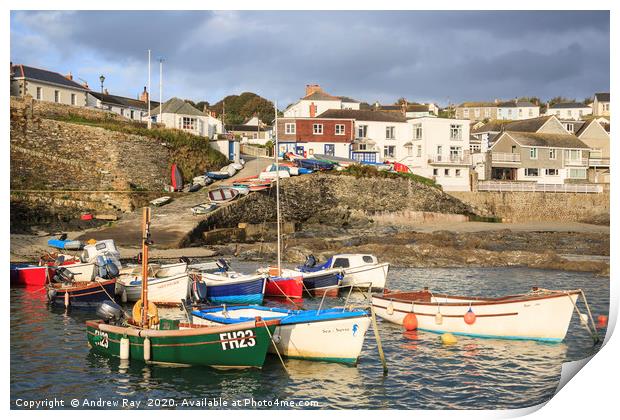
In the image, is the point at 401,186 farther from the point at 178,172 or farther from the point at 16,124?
the point at 16,124

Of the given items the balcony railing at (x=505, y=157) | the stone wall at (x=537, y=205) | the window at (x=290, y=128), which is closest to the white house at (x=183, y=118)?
the window at (x=290, y=128)

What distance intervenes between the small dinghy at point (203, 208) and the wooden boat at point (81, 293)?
15.2 metres

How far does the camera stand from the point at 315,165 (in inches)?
1843

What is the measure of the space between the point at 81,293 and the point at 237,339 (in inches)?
348

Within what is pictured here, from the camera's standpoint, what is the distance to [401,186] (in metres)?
47.5

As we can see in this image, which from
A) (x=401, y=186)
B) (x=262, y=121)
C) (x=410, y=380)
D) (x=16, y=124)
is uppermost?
(x=262, y=121)

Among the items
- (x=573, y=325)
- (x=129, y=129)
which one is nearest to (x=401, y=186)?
(x=129, y=129)

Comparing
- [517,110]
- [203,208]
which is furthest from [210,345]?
→ [517,110]

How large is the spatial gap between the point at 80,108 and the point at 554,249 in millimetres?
29915

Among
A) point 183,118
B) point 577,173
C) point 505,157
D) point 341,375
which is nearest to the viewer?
point 341,375

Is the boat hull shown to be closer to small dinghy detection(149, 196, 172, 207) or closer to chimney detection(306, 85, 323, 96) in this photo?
small dinghy detection(149, 196, 172, 207)

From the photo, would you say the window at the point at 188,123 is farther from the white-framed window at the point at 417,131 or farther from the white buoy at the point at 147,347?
the white buoy at the point at 147,347

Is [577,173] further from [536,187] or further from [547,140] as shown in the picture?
[536,187]

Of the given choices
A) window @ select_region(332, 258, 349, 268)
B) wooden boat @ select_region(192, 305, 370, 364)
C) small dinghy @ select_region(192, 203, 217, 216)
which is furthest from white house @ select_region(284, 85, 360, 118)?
wooden boat @ select_region(192, 305, 370, 364)
